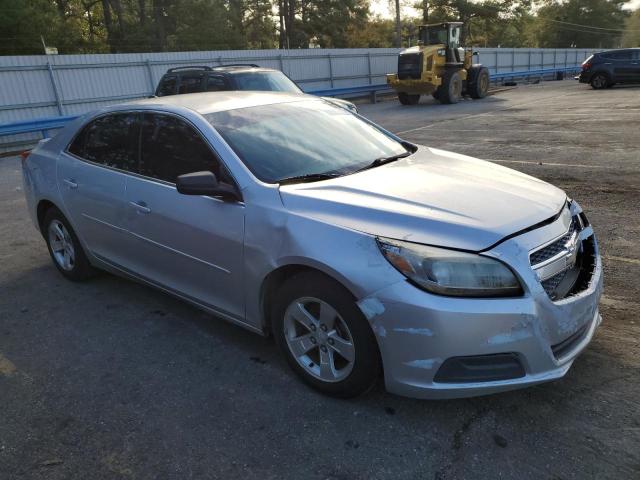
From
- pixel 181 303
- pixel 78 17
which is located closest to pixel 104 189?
pixel 181 303

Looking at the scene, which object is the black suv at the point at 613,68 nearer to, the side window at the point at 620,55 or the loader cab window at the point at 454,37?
the side window at the point at 620,55

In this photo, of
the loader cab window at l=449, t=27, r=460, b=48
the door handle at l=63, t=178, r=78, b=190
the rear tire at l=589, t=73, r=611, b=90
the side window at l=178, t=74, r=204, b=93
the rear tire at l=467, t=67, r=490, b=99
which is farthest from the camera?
the rear tire at l=589, t=73, r=611, b=90

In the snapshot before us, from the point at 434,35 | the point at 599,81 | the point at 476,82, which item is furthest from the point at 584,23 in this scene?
the point at 434,35

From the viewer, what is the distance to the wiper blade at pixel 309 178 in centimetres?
309

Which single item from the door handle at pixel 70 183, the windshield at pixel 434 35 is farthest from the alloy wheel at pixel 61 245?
the windshield at pixel 434 35

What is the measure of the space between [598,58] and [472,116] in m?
12.4

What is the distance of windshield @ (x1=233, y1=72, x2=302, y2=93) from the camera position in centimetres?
1069

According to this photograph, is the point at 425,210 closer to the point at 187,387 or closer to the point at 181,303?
the point at 187,387

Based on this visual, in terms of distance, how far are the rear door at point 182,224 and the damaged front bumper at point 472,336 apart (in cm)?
101

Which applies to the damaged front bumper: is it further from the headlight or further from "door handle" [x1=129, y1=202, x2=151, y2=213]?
"door handle" [x1=129, y1=202, x2=151, y2=213]

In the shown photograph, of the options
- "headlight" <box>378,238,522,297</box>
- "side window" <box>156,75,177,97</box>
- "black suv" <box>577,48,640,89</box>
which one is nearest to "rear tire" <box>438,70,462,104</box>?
"black suv" <box>577,48,640,89</box>

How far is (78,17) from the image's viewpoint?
41.1 metres

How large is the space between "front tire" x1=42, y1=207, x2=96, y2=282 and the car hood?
96.4 inches

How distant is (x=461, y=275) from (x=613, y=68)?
84.7ft
